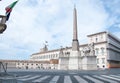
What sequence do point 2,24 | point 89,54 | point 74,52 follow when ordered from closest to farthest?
point 2,24 → point 74,52 → point 89,54

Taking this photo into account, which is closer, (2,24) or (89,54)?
(2,24)

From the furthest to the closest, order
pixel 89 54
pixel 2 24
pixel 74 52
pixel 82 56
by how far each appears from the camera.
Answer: pixel 89 54, pixel 82 56, pixel 74 52, pixel 2 24

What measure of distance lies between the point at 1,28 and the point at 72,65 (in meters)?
42.5

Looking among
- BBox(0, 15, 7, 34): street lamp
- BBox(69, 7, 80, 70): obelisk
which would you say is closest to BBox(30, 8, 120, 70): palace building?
BBox(69, 7, 80, 70): obelisk

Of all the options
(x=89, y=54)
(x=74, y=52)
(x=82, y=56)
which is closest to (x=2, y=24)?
(x=74, y=52)

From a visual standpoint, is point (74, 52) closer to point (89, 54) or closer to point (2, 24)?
point (89, 54)

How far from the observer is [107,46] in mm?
85875

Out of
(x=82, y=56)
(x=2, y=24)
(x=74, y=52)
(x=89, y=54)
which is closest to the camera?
(x=2, y=24)

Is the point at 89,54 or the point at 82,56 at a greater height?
the point at 89,54

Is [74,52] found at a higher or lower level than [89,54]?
higher

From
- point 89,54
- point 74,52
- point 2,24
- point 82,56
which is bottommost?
point 2,24

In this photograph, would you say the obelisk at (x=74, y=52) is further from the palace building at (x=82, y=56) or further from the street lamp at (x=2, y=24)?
the street lamp at (x=2, y=24)

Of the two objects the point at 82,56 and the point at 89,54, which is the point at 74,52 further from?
the point at 89,54

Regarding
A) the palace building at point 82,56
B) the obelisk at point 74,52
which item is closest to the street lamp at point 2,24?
the palace building at point 82,56
